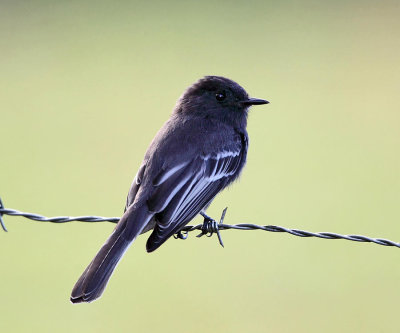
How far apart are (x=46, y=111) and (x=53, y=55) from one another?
9.57 ft

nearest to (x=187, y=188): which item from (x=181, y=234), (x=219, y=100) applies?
(x=181, y=234)

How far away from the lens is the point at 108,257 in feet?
17.0

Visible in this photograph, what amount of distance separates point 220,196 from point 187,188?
19.7 feet

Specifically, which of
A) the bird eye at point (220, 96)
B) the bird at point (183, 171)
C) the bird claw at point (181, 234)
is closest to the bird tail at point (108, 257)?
the bird at point (183, 171)

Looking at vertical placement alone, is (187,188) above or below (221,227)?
above

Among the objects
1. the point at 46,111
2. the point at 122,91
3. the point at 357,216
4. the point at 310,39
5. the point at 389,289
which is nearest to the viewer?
the point at 389,289

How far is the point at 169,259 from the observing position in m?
10.2

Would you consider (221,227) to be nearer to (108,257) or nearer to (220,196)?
(108,257)

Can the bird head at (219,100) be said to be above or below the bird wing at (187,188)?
above

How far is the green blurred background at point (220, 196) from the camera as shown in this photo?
9.38m

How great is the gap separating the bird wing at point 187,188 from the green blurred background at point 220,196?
3066 mm

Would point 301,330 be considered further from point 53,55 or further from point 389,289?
point 53,55

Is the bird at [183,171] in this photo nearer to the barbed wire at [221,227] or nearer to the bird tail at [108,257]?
the bird tail at [108,257]

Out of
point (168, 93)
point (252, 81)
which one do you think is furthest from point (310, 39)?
point (168, 93)
